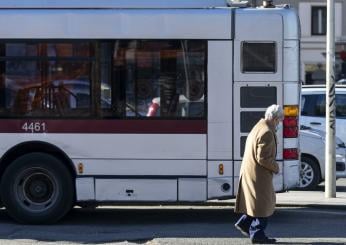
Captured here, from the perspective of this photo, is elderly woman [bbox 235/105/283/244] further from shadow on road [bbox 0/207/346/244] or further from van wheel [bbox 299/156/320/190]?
van wheel [bbox 299/156/320/190]

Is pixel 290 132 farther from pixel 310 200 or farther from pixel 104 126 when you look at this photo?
pixel 310 200

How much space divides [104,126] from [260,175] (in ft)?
8.17

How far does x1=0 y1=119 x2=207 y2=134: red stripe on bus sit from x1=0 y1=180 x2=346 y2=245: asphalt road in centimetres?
134

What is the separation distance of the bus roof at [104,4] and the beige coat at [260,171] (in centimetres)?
229

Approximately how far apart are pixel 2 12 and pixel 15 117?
1.46 m

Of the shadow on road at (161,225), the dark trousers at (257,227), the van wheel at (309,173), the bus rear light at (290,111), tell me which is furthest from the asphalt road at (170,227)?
the van wheel at (309,173)

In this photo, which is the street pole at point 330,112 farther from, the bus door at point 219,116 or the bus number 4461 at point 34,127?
the bus number 4461 at point 34,127

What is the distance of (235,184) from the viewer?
33.2 feet

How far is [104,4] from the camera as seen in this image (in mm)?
10312

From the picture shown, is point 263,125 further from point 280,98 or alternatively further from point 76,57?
point 76,57

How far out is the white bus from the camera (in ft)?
33.3

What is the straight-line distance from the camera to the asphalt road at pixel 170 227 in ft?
30.7

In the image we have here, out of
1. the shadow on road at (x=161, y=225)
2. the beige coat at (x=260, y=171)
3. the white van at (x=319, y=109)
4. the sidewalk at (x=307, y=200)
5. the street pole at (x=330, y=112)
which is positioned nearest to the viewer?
the beige coat at (x=260, y=171)

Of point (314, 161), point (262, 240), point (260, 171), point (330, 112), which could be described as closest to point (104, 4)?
point (260, 171)
